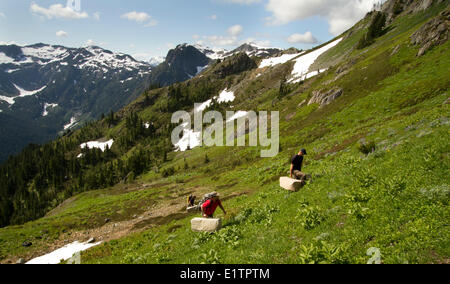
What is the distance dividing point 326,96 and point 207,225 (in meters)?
56.9

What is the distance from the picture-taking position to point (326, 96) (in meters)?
59.8

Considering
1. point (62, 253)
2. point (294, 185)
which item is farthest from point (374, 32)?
point (62, 253)

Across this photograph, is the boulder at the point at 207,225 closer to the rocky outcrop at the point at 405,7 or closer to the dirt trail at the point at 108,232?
the dirt trail at the point at 108,232

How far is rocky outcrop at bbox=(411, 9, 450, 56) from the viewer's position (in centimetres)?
4522

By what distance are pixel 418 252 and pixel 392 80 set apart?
163 ft

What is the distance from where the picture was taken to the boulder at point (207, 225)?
1314 cm

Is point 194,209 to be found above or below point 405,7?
below

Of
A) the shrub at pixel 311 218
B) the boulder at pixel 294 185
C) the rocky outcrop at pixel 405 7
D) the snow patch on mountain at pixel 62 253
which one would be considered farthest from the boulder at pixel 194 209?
the rocky outcrop at pixel 405 7

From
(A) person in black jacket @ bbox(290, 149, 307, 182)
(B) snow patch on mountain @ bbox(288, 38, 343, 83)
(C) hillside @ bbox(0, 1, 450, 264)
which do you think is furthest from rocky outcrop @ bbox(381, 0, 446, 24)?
(A) person in black jacket @ bbox(290, 149, 307, 182)

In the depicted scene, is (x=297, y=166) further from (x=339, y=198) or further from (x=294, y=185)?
(x=339, y=198)

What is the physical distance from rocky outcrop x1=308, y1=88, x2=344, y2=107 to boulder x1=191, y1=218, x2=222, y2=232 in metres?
52.6

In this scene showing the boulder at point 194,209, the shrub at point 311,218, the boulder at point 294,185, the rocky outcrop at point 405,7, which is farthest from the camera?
the rocky outcrop at point 405,7

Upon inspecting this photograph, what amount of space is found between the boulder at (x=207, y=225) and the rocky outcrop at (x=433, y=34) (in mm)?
57622
